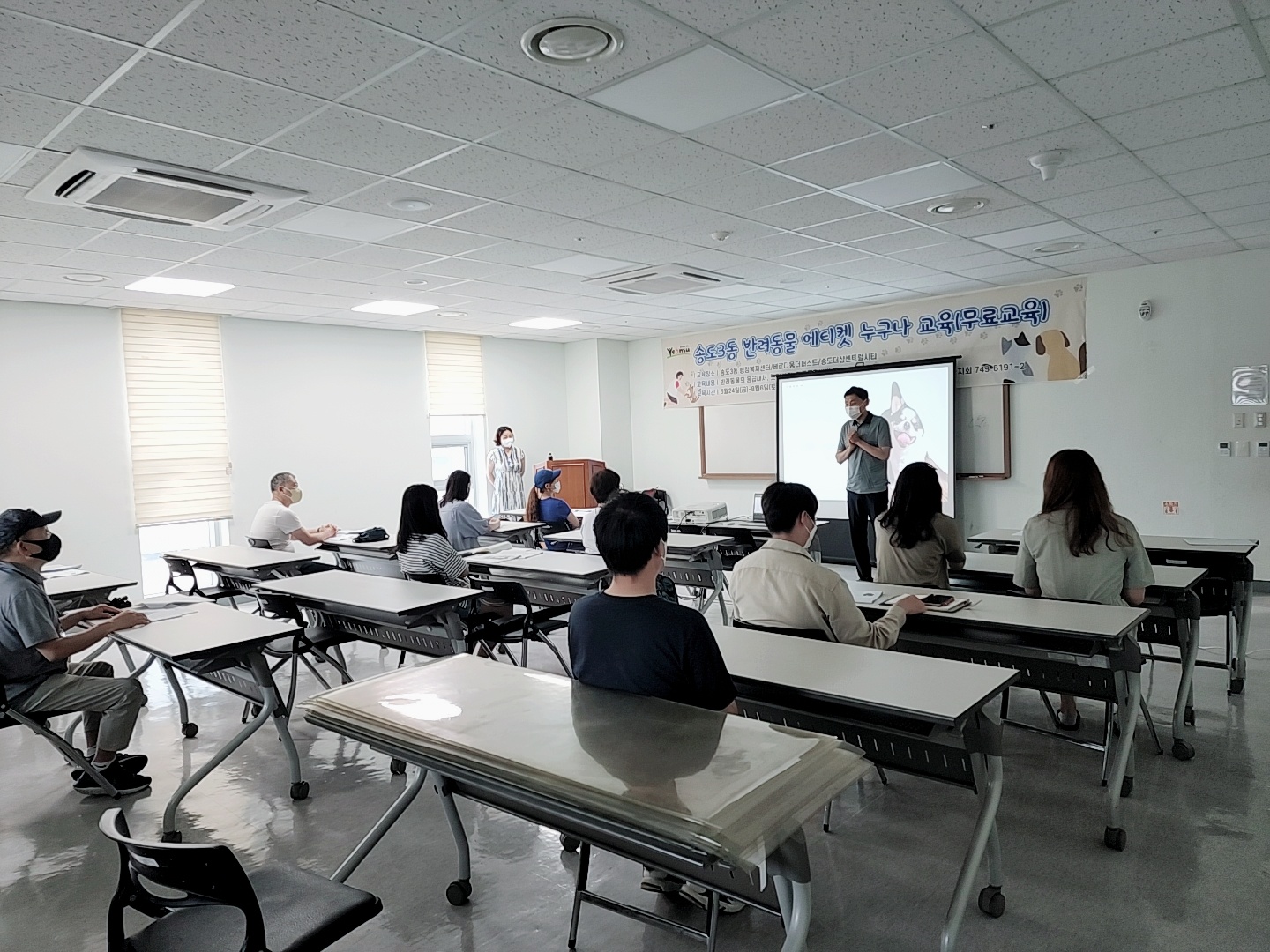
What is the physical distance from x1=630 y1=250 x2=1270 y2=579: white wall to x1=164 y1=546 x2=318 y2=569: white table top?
5995 mm

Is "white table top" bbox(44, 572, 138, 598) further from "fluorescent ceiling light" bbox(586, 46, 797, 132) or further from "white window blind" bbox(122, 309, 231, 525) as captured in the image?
"fluorescent ceiling light" bbox(586, 46, 797, 132)

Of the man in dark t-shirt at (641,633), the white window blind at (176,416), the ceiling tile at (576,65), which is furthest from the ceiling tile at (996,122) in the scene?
the white window blind at (176,416)

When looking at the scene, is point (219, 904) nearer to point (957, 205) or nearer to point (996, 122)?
point (996, 122)

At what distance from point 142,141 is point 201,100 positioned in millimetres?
539

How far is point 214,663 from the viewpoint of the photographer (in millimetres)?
3125

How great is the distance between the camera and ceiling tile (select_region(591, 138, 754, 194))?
139 inches

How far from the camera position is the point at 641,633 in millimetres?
1922

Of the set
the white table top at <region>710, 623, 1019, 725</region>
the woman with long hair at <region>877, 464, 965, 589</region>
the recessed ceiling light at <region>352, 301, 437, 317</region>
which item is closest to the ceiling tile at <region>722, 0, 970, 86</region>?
the woman with long hair at <region>877, 464, 965, 589</region>

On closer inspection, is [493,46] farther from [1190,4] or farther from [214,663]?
[214,663]

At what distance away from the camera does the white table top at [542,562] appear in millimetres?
4344

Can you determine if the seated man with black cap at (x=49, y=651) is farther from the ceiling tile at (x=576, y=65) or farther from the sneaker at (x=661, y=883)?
the ceiling tile at (x=576, y=65)

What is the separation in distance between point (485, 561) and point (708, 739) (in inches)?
134

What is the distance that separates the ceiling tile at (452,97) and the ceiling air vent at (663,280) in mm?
2942

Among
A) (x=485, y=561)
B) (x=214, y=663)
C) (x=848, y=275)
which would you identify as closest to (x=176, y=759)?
(x=214, y=663)
